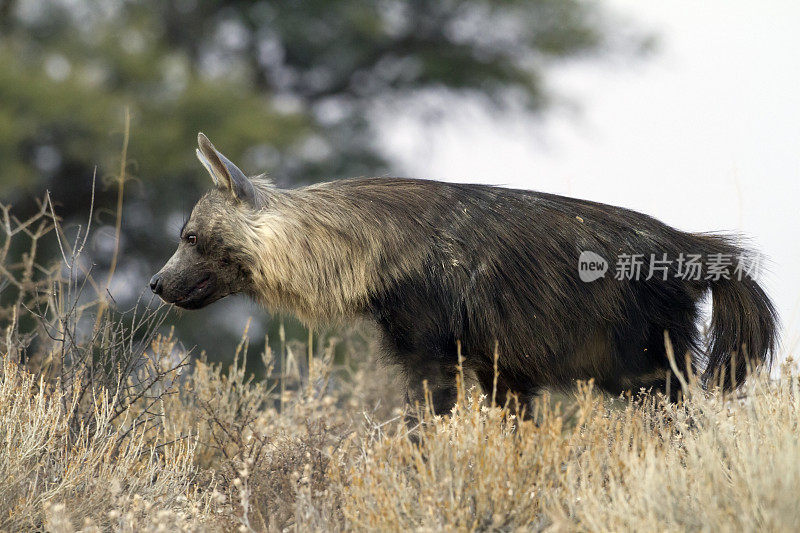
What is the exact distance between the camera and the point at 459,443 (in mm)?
4047

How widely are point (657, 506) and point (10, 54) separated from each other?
41.9 feet

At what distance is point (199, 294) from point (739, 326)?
2976mm

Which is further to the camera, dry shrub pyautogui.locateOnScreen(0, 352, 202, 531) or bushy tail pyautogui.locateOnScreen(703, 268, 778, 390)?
bushy tail pyautogui.locateOnScreen(703, 268, 778, 390)

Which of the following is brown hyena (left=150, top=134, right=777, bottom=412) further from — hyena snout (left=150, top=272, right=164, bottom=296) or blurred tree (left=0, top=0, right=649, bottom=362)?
blurred tree (left=0, top=0, right=649, bottom=362)

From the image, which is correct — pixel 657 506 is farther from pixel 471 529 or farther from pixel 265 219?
pixel 265 219

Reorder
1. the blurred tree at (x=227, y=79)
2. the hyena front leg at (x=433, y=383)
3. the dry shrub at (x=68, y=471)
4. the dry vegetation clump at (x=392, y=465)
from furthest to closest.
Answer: the blurred tree at (x=227, y=79), the hyena front leg at (x=433, y=383), the dry shrub at (x=68, y=471), the dry vegetation clump at (x=392, y=465)

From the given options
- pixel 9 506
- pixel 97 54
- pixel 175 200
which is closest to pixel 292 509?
pixel 9 506

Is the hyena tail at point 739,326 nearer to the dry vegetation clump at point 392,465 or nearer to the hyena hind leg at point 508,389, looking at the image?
the dry vegetation clump at point 392,465

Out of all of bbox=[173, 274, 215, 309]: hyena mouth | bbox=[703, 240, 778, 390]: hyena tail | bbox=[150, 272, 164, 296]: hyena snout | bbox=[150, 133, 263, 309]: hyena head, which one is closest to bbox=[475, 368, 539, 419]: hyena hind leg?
bbox=[703, 240, 778, 390]: hyena tail

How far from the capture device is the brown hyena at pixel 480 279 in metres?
5.14

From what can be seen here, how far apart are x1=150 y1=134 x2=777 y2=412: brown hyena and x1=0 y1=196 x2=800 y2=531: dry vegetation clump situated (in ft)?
1.07

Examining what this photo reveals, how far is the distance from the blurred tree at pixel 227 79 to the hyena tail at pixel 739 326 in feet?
29.3

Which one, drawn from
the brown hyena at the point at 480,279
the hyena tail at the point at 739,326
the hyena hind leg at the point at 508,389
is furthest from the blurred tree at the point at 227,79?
the hyena tail at the point at 739,326

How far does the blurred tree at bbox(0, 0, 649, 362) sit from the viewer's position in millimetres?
13766
